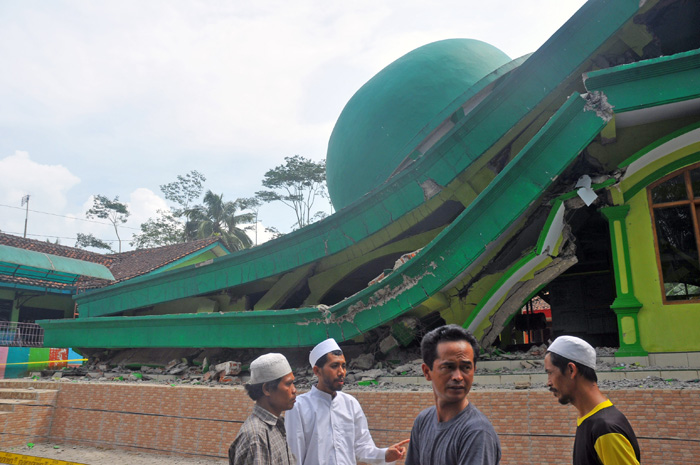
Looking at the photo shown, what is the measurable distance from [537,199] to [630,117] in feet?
5.20

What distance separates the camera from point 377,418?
627 cm

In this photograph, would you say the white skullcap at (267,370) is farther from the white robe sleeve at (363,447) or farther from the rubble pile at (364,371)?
the rubble pile at (364,371)

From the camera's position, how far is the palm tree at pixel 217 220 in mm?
34531

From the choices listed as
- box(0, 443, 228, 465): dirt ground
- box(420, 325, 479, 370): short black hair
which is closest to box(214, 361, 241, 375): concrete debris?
box(0, 443, 228, 465): dirt ground

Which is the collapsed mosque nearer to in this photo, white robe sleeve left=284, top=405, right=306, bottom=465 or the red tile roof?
white robe sleeve left=284, top=405, right=306, bottom=465

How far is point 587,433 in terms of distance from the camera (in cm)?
218

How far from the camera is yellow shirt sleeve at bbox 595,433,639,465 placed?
6.66 feet

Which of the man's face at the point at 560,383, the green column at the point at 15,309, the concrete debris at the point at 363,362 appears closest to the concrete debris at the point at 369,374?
the concrete debris at the point at 363,362

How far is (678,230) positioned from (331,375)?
5565 millimetres

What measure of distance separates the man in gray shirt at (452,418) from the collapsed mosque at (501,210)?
16.2ft

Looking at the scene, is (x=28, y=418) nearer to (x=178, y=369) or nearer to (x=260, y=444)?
Answer: (x=178, y=369)

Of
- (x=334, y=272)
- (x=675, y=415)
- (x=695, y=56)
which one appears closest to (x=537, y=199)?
(x=695, y=56)

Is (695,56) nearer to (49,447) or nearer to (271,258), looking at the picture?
(271,258)

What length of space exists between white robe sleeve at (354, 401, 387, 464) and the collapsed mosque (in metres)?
3.85
